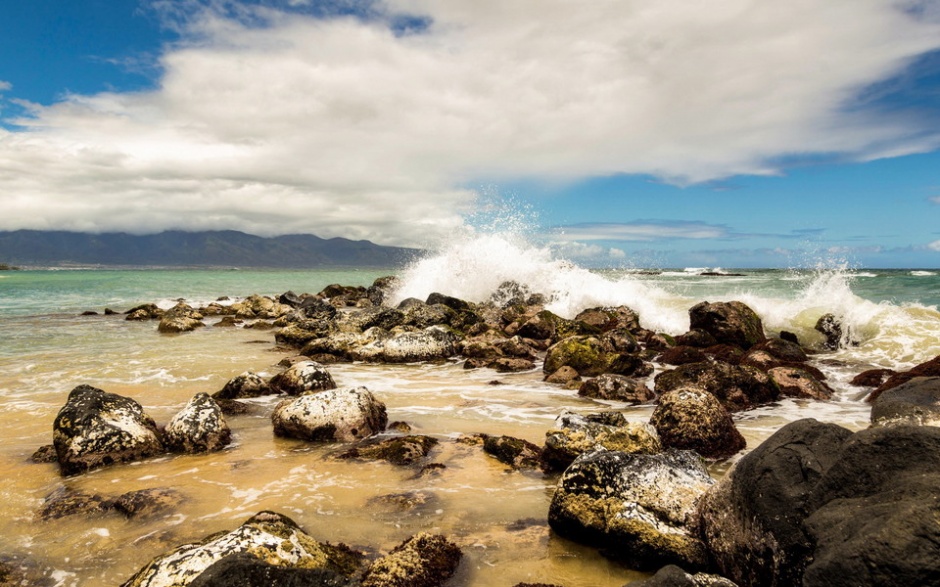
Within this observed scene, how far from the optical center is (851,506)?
2986mm

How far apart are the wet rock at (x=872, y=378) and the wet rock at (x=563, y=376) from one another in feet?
17.4

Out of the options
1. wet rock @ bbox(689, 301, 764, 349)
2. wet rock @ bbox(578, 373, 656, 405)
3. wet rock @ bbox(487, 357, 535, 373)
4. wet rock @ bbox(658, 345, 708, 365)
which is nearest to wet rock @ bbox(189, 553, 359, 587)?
wet rock @ bbox(578, 373, 656, 405)

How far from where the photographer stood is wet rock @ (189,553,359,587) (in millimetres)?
2986

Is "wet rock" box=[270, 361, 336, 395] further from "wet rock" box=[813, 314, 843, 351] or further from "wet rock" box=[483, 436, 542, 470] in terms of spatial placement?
"wet rock" box=[813, 314, 843, 351]

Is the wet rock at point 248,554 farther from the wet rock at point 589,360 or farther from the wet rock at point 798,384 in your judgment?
the wet rock at point 798,384

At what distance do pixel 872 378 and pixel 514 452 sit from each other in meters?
8.29

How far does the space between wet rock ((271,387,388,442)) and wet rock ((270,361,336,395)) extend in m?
1.92

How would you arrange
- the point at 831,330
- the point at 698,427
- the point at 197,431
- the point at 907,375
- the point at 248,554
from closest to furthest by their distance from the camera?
the point at 248,554 → the point at 698,427 → the point at 197,431 → the point at 907,375 → the point at 831,330

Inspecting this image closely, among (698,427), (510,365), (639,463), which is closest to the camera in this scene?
(639,463)

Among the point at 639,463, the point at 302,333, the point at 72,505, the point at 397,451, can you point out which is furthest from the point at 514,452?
the point at 302,333

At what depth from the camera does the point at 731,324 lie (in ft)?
46.3

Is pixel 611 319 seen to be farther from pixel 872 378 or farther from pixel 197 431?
pixel 197 431

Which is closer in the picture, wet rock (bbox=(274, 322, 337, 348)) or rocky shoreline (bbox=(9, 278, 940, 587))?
rocky shoreline (bbox=(9, 278, 940, 587))

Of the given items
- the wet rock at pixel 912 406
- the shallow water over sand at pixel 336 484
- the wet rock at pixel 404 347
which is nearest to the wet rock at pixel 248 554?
the shallow water over sand at pixel 336 484
